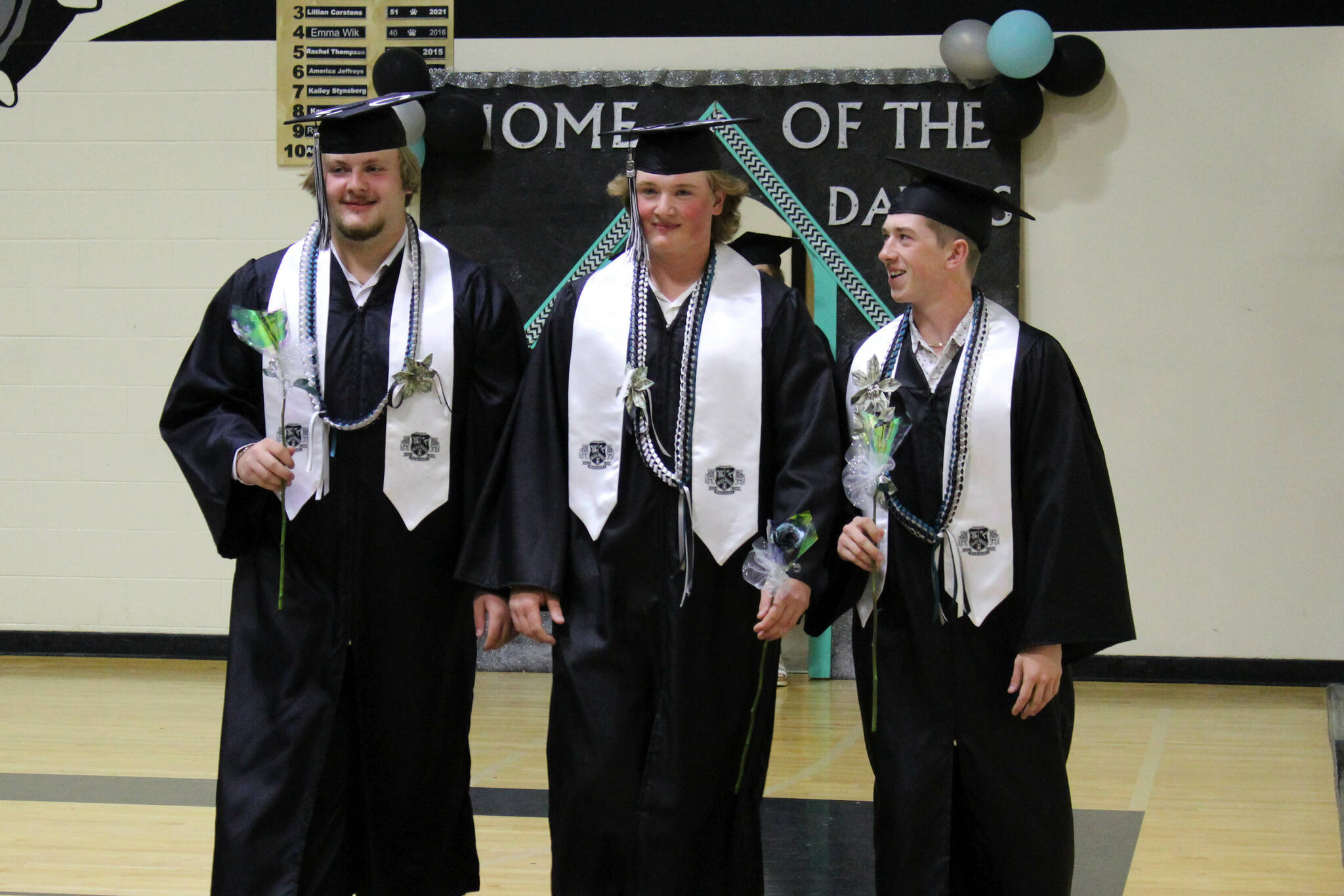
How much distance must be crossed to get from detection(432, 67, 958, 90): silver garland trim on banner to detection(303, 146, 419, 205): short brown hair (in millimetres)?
3667

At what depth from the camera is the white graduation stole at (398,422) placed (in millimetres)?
3098

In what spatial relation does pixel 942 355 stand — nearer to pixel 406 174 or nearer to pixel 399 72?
pixel 406 174

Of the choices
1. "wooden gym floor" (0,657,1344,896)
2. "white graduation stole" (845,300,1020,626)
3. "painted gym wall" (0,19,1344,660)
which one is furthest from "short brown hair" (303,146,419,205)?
"painted gym wall" (0,19,1344,660)

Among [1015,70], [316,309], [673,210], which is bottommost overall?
[316,309]

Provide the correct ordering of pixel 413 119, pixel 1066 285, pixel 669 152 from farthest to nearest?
pixel 1066 285 → pixel 413 119 → pixel 669 152

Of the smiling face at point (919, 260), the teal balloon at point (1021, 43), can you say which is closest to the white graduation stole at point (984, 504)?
the smiling face at point (919, 260)

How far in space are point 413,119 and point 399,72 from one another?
8.9 inches

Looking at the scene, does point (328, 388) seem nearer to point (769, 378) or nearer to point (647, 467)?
point (647, 467)

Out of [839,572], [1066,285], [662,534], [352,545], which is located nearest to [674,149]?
[662,534]

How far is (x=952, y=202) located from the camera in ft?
10.0

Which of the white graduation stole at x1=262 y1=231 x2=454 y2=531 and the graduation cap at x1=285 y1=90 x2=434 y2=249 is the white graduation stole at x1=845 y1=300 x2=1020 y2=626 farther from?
the graduation cap at x1=285 y1=90 x2=434 y2=249

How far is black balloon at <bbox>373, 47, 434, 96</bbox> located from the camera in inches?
257

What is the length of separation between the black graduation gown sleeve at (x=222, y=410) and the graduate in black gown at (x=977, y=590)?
1.36m

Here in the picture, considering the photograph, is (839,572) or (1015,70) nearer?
(839,572)
